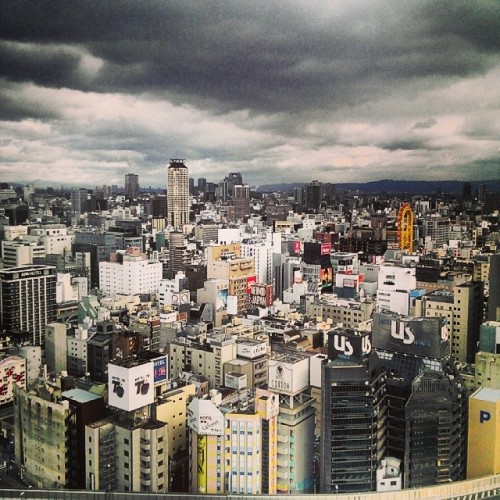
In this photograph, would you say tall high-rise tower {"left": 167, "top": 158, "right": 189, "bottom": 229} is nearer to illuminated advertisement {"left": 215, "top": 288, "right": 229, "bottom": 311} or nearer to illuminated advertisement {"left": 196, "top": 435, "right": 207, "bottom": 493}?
illuminated advertisement {"left": 215, "top": 288, "right": 229, "bottom": 311}

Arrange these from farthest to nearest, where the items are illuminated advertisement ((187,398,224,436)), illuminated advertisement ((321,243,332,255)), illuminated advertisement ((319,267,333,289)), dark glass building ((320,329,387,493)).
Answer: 1. illuminated advertisement ((321,243,332,255))
2. illuminated advertisement ((319,267,333,289))
3. dark glass building ((320,329,387,493))
4. illuminated advertisement ((187,398,224,436))

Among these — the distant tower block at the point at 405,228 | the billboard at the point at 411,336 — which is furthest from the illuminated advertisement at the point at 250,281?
the billboard at the point at 411,336

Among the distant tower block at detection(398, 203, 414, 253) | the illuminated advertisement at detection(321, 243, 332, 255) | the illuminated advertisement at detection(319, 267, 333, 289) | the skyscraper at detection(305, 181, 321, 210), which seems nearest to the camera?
the skyscraper at detection(305, 181, 321, 210)

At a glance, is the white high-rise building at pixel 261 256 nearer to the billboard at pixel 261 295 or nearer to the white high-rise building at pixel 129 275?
the billboard at pixel 261 295

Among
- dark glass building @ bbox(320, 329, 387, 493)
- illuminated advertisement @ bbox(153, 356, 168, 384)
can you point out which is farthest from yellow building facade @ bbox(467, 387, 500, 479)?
illuminated advertisement @ bbox(153, 356, 168, 384)

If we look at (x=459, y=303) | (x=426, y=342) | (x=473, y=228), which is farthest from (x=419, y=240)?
(x=426, y=342)

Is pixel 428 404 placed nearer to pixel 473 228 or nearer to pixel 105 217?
pixel 473 228

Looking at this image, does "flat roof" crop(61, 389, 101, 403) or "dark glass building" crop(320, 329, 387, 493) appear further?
"flat roof" crop(61, 389, 101, 403)
